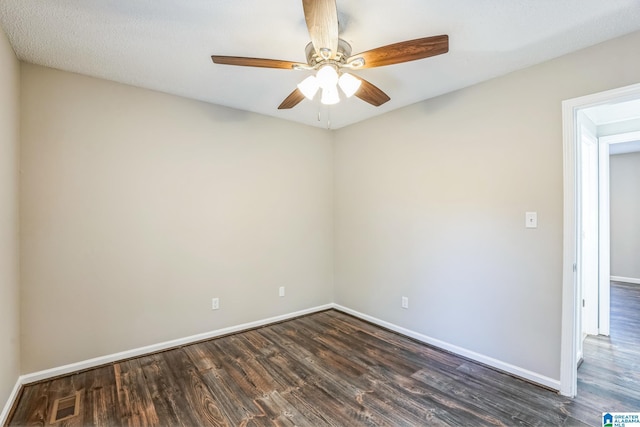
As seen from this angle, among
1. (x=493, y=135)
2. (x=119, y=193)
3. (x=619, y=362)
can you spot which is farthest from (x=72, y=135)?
(x=619, y=362)

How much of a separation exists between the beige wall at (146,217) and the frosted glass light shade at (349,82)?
5.85ft

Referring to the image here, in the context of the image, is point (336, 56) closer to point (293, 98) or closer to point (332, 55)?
point (332, 55)

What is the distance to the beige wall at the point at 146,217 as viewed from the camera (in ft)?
7.84

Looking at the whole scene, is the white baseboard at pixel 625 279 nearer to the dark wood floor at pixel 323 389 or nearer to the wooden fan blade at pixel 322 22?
the dark wood floor at pixel 323 389

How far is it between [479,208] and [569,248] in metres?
0.69

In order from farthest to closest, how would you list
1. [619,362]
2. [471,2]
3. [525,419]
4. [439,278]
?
[439,278], [619,362], [525,419], [471,2]

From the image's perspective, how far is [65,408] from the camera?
2.04 meters

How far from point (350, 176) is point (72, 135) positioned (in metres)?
2.85

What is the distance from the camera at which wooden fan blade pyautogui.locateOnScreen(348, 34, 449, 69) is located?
60.0 inches

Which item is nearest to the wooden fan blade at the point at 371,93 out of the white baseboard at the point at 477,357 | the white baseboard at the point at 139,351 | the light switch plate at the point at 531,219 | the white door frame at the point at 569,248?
the white door frame at the point at 569,248

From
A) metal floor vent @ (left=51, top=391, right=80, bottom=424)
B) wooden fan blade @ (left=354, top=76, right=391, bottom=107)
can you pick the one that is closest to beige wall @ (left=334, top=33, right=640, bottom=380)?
wooden fan blade @ (left=354, top=76, right=391, bottom=107)

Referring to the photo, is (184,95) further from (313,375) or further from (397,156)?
(313,375)

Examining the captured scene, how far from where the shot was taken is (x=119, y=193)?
270cm

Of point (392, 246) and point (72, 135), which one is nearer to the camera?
point (72, 135)
